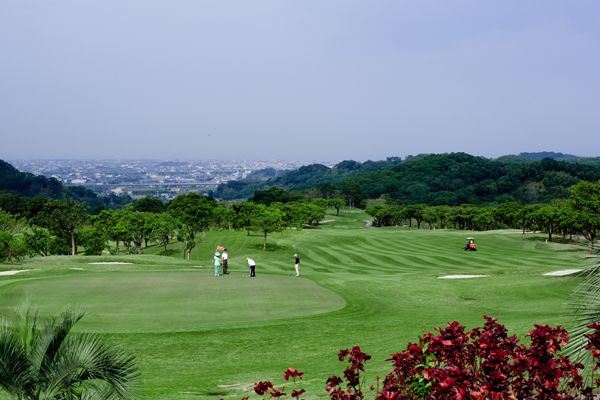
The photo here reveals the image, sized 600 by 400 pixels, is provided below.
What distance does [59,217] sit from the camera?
63188mm

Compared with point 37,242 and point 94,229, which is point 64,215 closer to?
point 37,242

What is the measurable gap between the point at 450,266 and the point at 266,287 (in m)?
27.2

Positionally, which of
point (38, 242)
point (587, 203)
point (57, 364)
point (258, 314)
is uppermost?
point (587, 203)

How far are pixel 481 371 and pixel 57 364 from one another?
15.7 feet

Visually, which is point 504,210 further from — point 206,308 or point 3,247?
point 206,308

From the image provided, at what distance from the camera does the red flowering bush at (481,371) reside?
4160 mm

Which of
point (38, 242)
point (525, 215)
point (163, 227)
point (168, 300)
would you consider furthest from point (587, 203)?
point (38, 242)

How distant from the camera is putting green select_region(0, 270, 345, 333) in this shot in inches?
617

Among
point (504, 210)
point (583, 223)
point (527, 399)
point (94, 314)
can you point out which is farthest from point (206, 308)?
point (504, 210)

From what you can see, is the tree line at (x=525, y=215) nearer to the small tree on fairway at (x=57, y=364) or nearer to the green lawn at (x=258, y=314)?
the green lawn at (x=258, y=314)

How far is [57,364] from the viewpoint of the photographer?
6.25 m

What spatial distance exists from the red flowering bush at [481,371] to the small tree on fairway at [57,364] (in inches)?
104

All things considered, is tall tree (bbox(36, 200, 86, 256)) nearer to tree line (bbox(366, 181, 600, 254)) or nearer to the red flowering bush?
tree line (bbox(366, 181, 600, 254))

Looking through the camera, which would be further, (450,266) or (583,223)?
(583,223)
